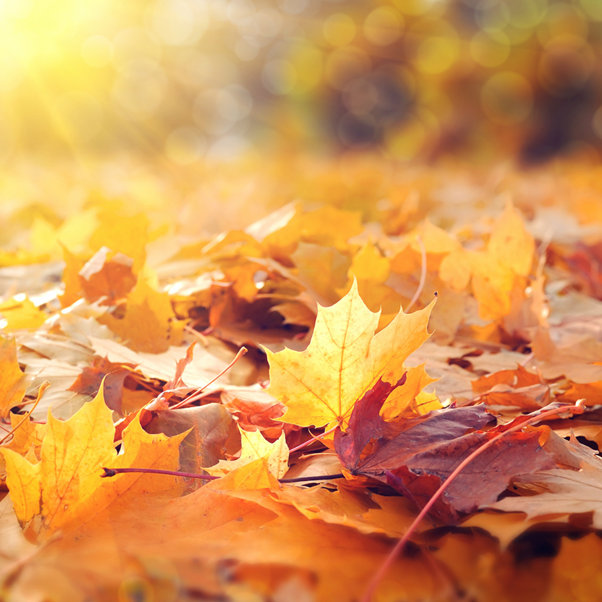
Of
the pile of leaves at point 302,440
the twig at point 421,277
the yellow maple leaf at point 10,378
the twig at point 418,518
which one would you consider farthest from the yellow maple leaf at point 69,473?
the twig at point 421,277

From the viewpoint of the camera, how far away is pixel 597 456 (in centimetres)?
52

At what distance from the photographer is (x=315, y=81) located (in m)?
7.11

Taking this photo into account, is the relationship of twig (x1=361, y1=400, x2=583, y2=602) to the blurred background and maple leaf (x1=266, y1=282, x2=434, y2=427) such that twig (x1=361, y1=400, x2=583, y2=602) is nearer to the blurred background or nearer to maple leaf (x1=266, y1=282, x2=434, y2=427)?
maple leaf (x1=266, y1=282, x2=434, y2=427)

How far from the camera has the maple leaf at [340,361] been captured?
1.66 feet

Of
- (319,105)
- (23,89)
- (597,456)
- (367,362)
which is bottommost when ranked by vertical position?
(597,456)

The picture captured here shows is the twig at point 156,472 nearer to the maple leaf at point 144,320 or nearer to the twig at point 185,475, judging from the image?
the twig at point 185,475

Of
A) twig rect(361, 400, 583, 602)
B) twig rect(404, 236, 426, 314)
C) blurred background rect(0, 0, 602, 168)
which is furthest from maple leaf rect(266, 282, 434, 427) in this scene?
blurred background rect(0, 0, 602, 168)

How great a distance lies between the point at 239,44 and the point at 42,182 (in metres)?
6.57

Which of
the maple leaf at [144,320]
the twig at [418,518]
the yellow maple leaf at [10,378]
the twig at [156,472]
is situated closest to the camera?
the twig at [418,518]

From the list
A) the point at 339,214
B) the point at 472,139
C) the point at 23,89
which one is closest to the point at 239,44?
the point at 23,89

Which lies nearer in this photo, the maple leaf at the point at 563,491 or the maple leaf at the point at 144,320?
the maple leaf at the point at 563,491

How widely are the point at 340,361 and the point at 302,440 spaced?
12 centimetres

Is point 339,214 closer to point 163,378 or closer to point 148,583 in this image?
point 163,378

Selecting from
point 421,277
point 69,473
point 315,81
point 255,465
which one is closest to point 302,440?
point 255,465
